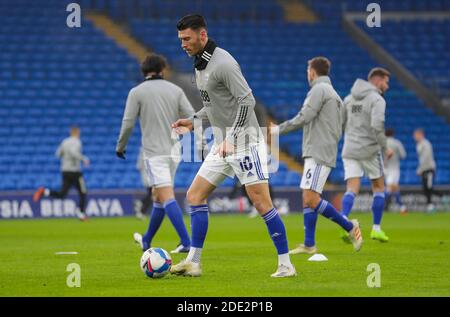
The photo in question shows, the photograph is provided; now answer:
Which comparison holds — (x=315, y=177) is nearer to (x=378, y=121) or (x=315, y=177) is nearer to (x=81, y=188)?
(x=378, y=121)

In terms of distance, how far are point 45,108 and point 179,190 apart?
6956mm

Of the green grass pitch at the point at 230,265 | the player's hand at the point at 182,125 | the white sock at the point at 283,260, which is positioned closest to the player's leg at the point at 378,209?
the green grass pitch at the point at 230,265

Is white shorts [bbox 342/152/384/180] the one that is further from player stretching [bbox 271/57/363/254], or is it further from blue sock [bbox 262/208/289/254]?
blue sock [bbox 262/208/289/254]

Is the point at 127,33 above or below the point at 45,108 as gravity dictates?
above

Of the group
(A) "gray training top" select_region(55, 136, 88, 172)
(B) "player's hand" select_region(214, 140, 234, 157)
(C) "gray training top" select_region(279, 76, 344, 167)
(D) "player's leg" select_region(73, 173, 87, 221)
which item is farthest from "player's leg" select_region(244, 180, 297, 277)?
(A) "gray training top" select_region(55, 136, 88, 172)

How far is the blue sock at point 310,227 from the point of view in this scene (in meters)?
12.3

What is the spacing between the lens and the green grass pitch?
8.02m

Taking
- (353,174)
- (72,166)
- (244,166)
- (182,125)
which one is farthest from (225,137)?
(72,166)

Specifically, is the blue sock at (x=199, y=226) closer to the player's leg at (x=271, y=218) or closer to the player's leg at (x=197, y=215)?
the player's leg at (x=197, y=215)

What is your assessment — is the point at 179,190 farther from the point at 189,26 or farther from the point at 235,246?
the point at 189,26

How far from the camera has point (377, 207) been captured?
1450 cm

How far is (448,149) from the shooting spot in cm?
3091

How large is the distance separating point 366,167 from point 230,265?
461 centimetres
